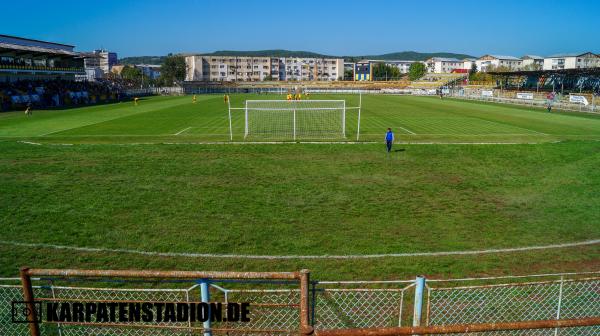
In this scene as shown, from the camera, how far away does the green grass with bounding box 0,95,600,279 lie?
11.3 m

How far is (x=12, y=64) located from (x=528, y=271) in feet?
243

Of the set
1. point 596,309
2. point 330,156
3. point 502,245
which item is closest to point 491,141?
point 330,156

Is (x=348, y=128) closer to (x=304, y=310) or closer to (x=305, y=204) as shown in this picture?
(x=305, y=204)

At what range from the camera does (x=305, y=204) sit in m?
16.0

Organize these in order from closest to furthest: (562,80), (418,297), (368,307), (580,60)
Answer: (418,297)
(368,307)
(562,80)
(580,60)

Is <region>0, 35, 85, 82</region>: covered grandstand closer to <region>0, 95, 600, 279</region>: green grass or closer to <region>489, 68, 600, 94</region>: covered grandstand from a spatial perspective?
<region>0, 95, 600, 279</region>: green grass

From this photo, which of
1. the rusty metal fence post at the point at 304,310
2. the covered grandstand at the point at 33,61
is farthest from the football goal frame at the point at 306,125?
the covered grandstand at the point at 33,61

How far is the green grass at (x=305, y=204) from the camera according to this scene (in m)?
11.3

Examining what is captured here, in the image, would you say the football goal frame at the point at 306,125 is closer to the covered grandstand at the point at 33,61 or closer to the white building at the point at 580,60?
the covered grandstand at the point at 33,61

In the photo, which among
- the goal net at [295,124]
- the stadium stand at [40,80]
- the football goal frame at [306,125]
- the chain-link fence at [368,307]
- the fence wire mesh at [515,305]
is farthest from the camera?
the stadium stand at [40,80]

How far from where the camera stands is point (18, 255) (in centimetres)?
1125

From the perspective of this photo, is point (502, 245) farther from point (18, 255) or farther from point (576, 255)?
point (18, 255)

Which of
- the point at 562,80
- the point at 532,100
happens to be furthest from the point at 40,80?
the point at 562,80

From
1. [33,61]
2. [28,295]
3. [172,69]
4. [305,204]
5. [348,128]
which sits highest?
[172,69]
